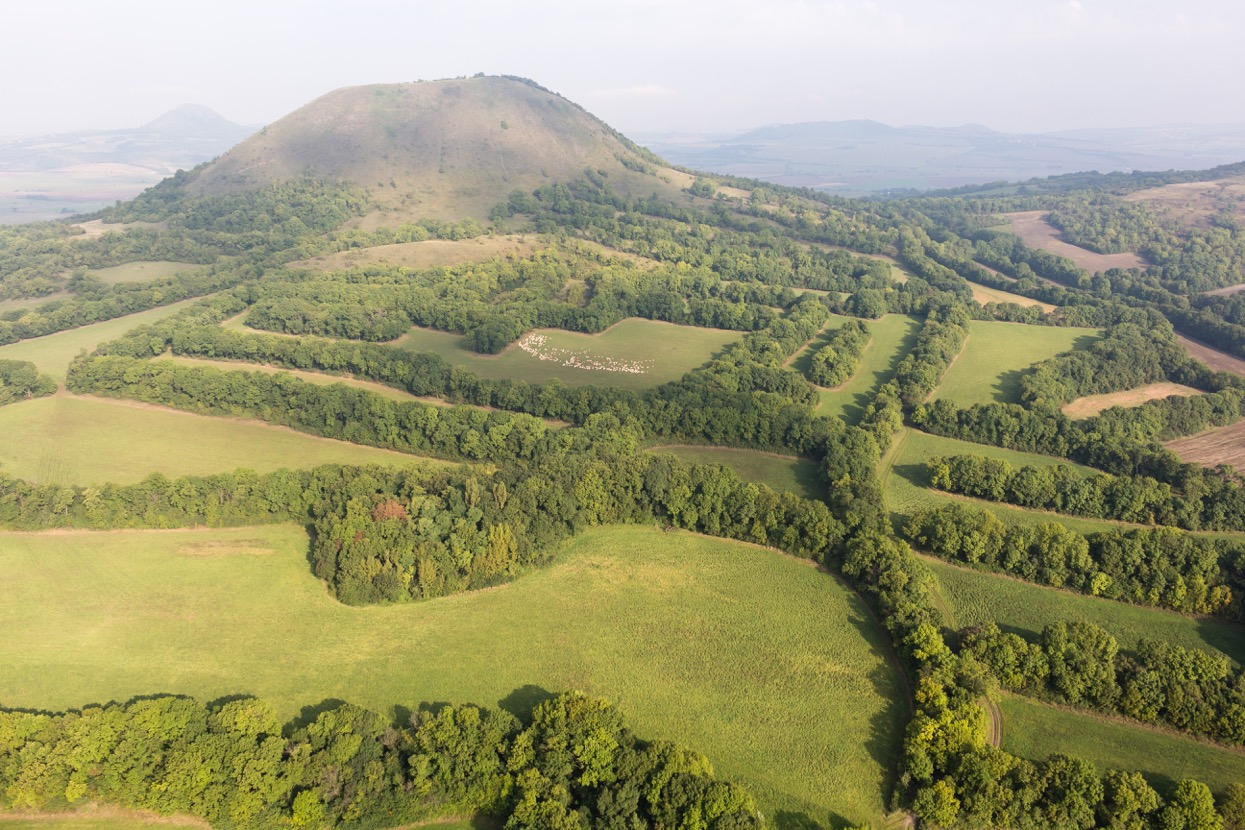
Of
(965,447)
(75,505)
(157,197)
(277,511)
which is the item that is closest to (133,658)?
(277,511)

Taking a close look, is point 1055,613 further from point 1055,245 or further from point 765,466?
point 1055,245

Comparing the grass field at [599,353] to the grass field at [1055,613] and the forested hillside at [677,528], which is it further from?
the grass field at [1055,613]

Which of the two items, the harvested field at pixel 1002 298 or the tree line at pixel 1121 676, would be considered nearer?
the tree line at pixel 1121 676

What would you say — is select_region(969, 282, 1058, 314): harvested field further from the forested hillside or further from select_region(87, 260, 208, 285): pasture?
select_region(87, 260, 208, 285): pasture

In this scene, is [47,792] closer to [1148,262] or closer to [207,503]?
[207,503]

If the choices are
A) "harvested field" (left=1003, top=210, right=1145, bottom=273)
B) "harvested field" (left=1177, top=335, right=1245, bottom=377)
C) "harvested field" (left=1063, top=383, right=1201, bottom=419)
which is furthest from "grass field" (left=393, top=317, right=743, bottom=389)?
"harvested field" (left=1003, top=210, right=1145, bottom=273)

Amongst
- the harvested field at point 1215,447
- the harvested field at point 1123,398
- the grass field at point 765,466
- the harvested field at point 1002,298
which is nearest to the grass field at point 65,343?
the grass field at point 765,466
